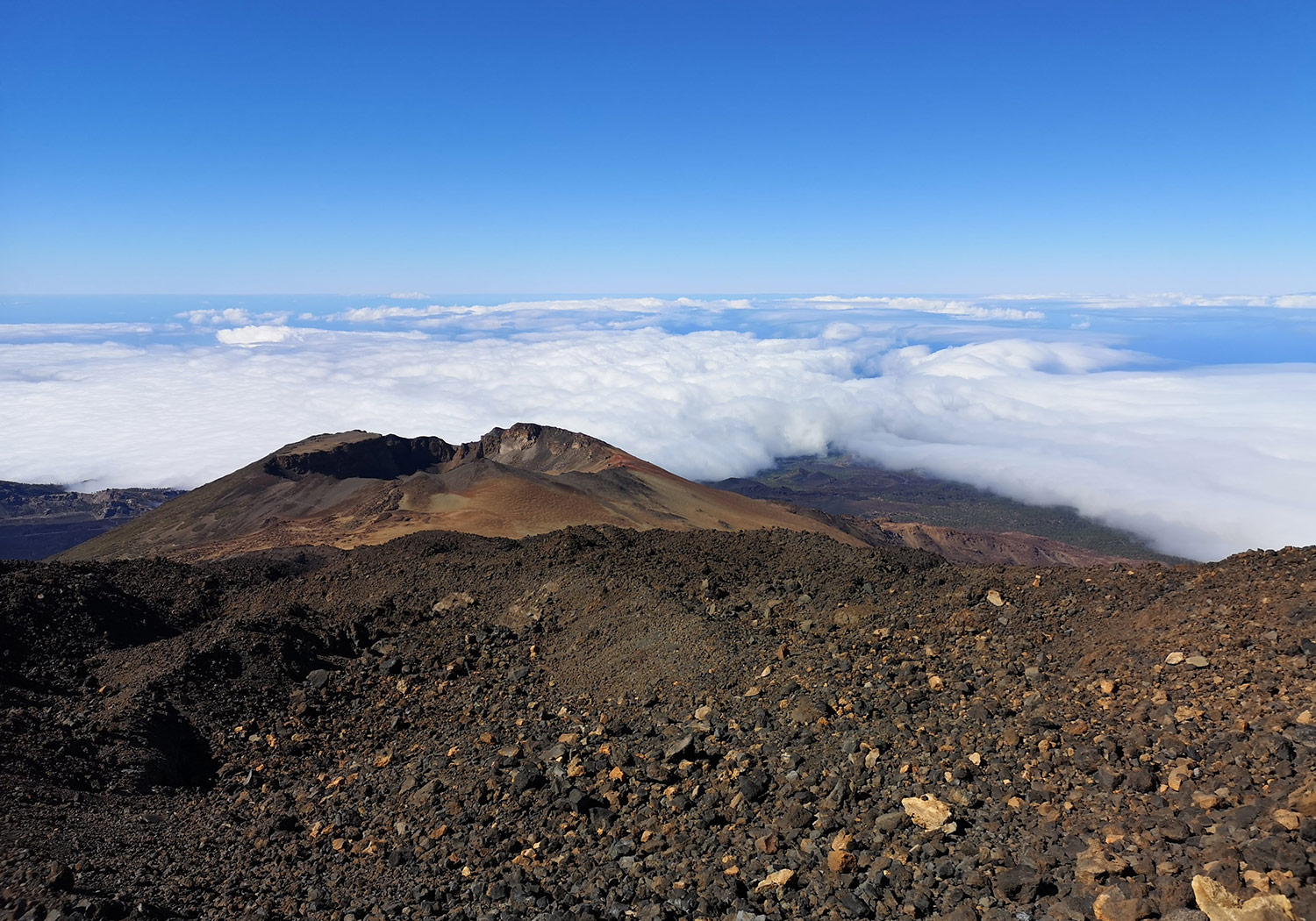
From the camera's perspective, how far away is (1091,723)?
250 inches

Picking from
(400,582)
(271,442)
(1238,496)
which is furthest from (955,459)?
(400,582)

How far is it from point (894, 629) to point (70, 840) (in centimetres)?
885

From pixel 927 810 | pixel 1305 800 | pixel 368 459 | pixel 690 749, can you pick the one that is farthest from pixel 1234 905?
pixel 368 459

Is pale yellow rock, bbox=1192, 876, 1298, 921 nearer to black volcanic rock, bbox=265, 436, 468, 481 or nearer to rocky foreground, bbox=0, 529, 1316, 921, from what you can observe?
rocky foreground, bbox=0, 529, 1316, 921

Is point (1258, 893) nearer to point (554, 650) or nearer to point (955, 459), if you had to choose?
point (554, 650)

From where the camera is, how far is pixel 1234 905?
12.7 ft

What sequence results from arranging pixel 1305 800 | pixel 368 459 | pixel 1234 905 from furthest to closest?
pixel 368 459 → pixel 1305 800 → pixel 1234 905

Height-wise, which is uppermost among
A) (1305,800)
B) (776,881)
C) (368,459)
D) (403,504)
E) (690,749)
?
(1305,800)

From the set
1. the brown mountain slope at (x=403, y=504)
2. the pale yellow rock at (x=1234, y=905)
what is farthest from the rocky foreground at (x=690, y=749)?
the brown mountain slope at (x=403, y=504)

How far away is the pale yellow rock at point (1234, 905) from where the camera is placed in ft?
12.2

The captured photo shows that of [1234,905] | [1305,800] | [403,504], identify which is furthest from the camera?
[403,504]

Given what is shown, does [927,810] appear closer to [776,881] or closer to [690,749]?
[776,881]

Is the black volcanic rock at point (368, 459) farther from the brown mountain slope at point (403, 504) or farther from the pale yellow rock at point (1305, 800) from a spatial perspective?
the pale yellow rock at point (1305, 800)

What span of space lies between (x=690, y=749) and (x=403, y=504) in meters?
38.3
